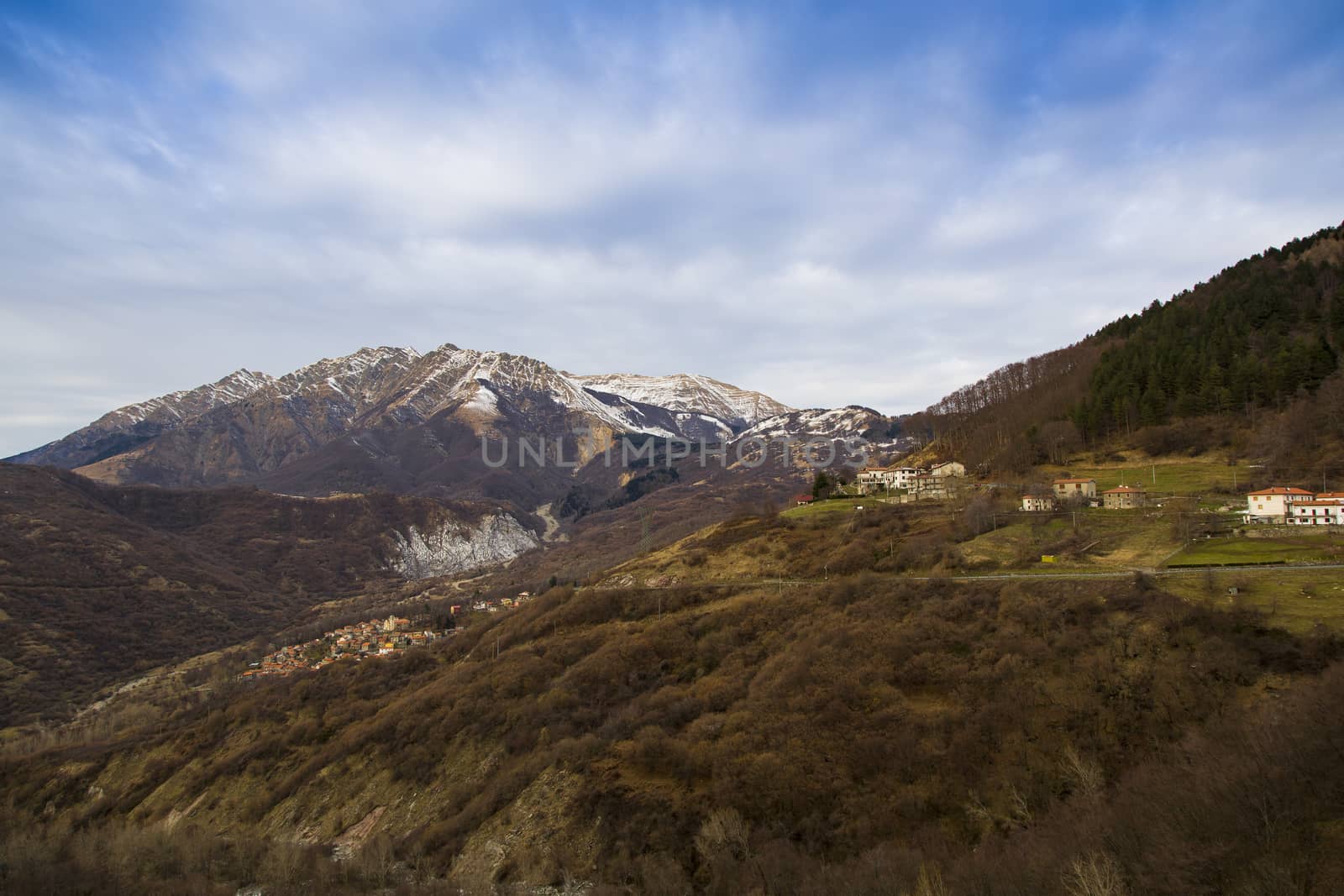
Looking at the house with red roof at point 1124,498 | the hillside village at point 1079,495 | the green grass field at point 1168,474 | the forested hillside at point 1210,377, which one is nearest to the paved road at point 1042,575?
the hillside village at point 1079,495

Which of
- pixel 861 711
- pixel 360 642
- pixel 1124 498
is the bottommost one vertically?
pixel 360 642

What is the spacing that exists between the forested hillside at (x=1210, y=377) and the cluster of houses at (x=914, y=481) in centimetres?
570

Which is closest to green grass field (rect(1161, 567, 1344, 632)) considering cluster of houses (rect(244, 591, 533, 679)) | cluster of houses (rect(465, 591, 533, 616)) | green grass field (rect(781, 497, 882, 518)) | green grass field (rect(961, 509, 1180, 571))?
green grass field (rect(961, 509, 1180, 571))

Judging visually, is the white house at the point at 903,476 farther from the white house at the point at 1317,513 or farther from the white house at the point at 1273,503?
the white house at the point at 1317,513

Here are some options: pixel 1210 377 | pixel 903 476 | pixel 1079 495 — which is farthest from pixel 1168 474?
pixel 903 476

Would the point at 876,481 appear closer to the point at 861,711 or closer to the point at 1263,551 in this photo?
the point at 1263,551

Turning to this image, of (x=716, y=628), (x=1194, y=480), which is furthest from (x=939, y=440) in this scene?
(x=716, y=628)

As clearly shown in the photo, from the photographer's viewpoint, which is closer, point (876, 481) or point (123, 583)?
point (876, 481)

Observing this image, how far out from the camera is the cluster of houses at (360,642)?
8550 centimetres

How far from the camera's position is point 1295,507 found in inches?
1795

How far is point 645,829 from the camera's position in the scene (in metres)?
30.1

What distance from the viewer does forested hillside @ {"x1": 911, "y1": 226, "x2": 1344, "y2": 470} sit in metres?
67.3

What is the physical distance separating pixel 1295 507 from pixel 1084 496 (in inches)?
576

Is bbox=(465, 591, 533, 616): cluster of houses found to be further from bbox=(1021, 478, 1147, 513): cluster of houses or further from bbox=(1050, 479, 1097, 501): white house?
bbox=(1050, 479, 1097, 501): white house
